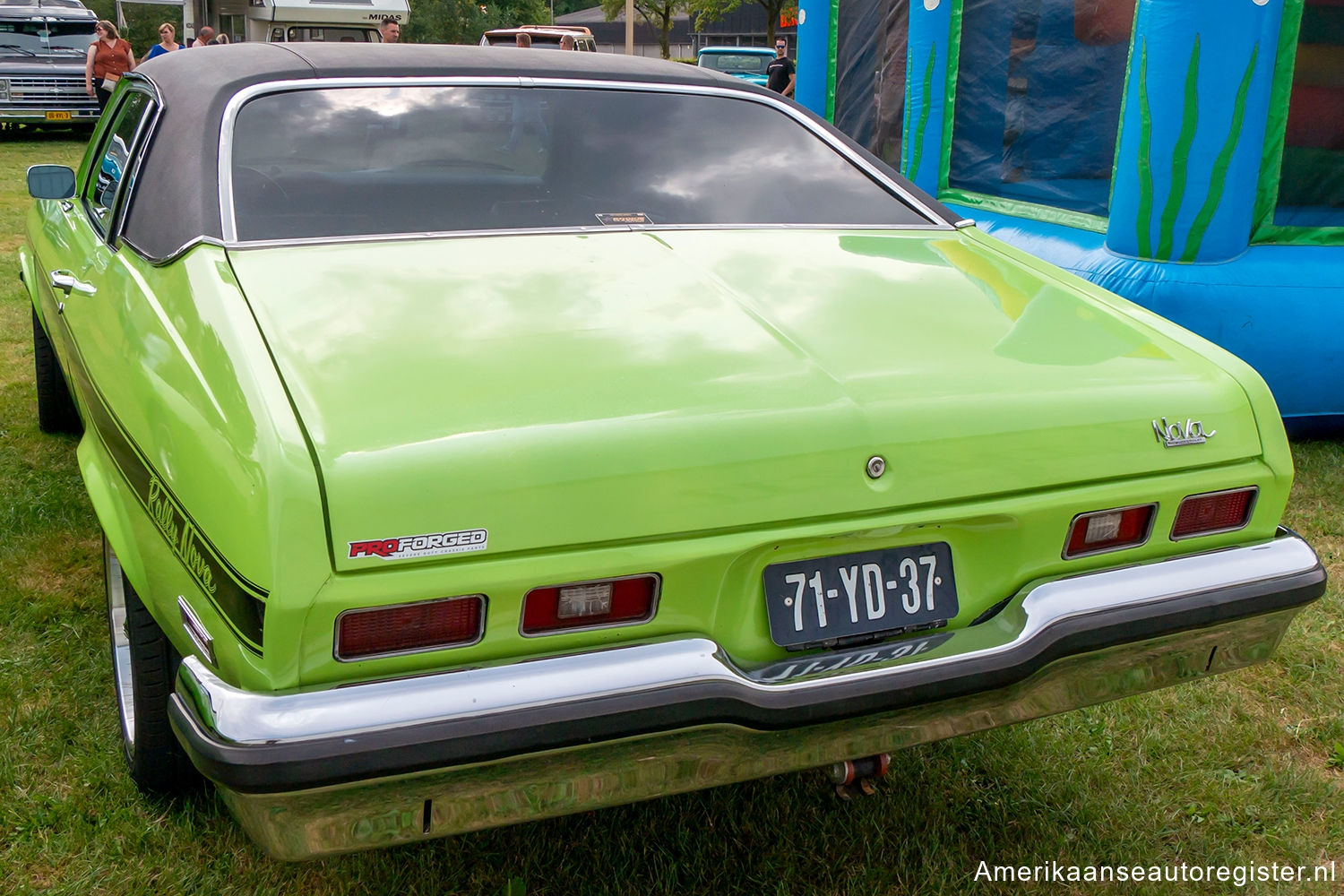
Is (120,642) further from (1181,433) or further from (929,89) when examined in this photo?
(929,89)

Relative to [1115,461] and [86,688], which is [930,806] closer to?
[1115,461]

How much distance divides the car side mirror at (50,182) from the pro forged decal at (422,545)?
2.35 metres

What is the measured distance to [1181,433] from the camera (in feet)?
6.58

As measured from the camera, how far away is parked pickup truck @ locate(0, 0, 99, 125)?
14.4 m

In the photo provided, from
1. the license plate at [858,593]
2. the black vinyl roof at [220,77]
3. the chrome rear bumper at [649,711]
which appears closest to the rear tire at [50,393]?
the black vinyl roof at [220,77]

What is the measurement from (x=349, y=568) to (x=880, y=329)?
110 cm

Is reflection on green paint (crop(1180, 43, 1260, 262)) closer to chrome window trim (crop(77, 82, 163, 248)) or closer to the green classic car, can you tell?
the green classic car

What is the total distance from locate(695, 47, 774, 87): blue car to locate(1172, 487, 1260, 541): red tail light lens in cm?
1662

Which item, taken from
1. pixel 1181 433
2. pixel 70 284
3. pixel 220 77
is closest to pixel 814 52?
pixel 220 77

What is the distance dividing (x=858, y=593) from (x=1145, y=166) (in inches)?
148

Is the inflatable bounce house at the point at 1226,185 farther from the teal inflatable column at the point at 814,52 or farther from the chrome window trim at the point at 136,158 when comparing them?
the chrome window trim at the point at 136,158

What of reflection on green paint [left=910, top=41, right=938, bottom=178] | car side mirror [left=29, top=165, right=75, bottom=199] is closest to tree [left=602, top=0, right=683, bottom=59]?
reflection on green paint [left=910, top=41, right=938, bottom=178]

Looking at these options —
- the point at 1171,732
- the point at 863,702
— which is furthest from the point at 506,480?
the point at 1171,732

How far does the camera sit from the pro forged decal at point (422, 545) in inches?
59.8
